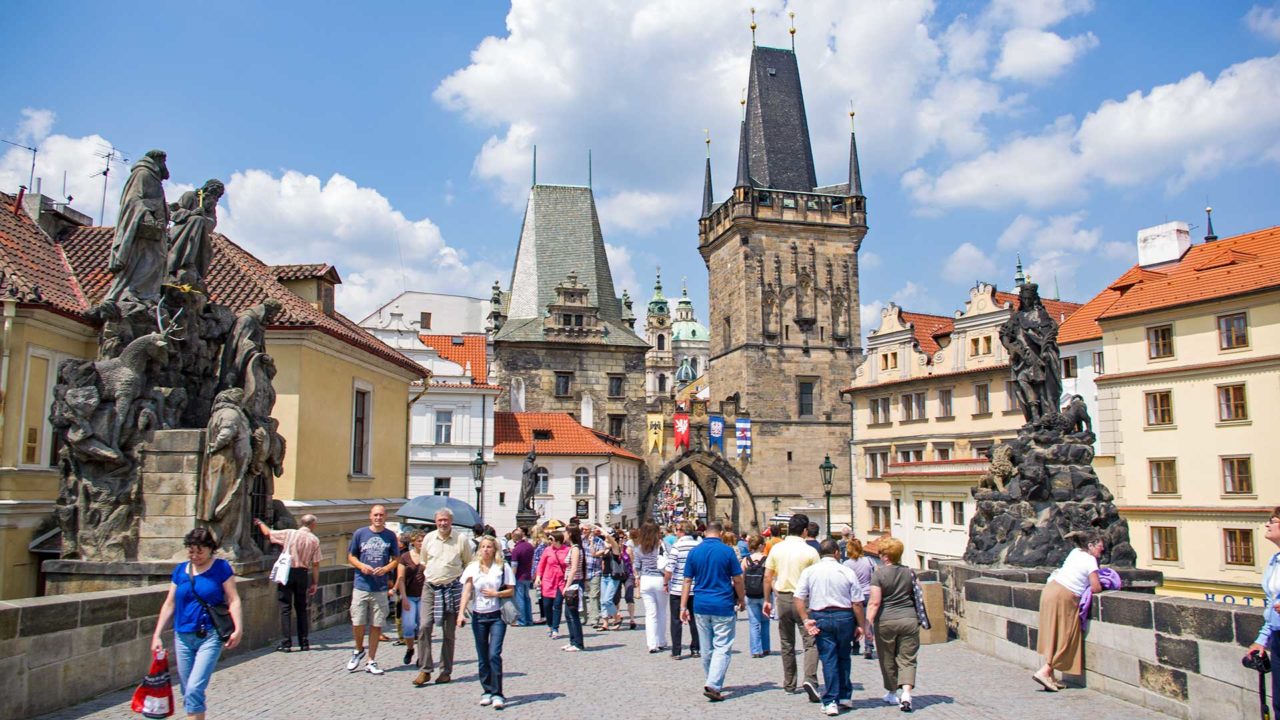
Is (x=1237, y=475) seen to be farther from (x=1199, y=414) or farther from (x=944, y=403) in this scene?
(x=944, y=403)

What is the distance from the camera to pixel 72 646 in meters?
7.29

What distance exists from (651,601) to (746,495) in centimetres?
4160

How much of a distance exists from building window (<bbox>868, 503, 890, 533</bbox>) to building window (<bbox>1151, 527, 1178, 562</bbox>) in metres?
15.0

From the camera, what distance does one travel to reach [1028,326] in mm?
13078

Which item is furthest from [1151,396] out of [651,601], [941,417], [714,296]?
[714,296]

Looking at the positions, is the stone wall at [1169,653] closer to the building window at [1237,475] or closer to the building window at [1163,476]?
the building window at [1237,475]

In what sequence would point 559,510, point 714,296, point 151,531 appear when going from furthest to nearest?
1. point 714,296
2. point 559,510
3. point 151,531

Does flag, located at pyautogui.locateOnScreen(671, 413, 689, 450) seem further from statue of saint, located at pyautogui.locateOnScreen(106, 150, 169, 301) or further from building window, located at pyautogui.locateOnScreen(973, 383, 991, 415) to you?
statue of saint, located at pyautogui.locateOnScreen(106, 150, 169, 301)

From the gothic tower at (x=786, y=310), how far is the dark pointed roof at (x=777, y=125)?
0.08 meters

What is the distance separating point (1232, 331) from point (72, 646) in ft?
89.3

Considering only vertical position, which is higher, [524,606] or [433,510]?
[433,510]

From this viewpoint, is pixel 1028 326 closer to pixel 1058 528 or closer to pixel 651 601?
pixel 1058 528

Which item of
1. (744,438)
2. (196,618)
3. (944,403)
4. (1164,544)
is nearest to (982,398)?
(944,403)

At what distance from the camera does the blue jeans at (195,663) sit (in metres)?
5.81
